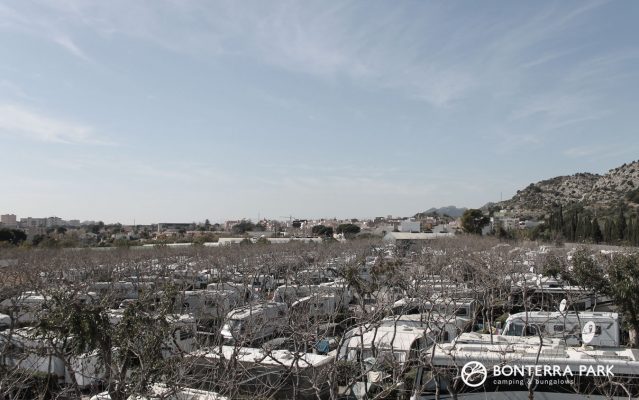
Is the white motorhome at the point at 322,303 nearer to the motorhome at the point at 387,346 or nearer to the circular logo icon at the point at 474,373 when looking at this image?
the motorhome at the point at 387,346

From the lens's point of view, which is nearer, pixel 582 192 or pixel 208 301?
pixel 208 301

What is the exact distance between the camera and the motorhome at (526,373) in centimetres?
1087

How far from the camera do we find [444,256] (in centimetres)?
3475

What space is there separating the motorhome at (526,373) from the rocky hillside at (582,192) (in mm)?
94202

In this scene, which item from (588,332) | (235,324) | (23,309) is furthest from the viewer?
(235,324)

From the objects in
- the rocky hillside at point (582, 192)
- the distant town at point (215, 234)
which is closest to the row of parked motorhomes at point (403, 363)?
the distant town at point (215, 234)

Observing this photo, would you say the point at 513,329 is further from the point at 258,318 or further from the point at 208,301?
the point at 208,301

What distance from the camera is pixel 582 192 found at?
132m

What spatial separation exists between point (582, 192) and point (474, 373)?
5401 inches

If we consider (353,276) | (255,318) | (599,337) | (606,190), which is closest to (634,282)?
(599,337)

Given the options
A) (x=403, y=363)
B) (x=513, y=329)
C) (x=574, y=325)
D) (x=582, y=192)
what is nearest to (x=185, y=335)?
(x=403, y=363)

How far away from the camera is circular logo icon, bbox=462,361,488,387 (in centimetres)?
1120

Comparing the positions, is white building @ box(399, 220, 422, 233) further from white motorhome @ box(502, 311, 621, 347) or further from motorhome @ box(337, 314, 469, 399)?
white motorhome @ box(502, 311, 621, 347)

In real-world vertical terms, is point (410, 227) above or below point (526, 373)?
above
